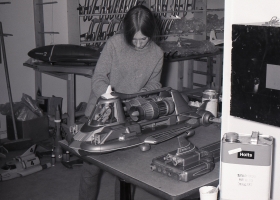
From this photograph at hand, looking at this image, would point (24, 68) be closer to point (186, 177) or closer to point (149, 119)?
point (149, 119)

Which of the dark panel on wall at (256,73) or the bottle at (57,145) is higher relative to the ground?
the dark panel on wall at (256,73)

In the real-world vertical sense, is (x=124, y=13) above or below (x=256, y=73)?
above

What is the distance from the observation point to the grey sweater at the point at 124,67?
234 centimetres

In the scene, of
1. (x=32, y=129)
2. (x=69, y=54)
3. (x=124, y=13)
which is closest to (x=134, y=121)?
(x=69, y=54)

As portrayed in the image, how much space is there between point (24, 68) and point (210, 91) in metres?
2.71

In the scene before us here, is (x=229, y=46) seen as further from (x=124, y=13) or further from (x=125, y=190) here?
(x=124, y=13)

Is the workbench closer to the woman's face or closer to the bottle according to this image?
the bottle

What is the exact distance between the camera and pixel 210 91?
6.78 feet

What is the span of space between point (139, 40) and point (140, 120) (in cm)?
65

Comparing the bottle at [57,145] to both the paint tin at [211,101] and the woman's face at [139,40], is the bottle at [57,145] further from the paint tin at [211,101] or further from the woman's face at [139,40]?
the paint tin at [211,101]

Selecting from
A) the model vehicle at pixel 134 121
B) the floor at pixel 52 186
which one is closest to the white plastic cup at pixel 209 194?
the model vehicle at pixel 134 121

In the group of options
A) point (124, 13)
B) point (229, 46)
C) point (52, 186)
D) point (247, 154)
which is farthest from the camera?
point (124, 13)

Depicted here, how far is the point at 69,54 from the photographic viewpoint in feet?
12.0

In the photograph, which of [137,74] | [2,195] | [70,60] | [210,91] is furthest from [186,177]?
[70,60]
